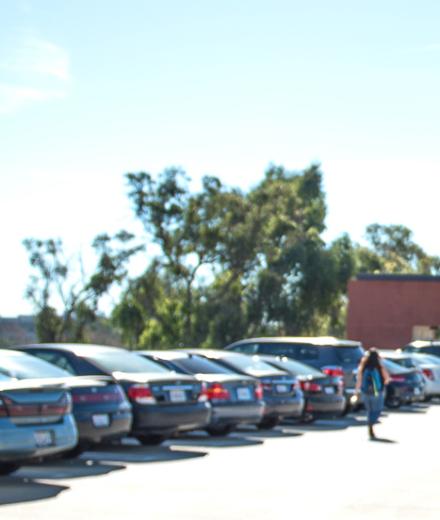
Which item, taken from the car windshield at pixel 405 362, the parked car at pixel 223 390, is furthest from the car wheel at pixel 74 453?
the car windshield at pixel 405 362

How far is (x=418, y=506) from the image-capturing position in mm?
11133

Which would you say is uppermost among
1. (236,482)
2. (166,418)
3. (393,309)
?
(393,309)

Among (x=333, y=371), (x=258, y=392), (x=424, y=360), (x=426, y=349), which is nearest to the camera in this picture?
(x=258, y=392)

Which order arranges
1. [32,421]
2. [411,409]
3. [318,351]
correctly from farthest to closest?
[411,409]
[318,351]
[32,421]

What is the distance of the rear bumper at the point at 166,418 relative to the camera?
51.4 ft

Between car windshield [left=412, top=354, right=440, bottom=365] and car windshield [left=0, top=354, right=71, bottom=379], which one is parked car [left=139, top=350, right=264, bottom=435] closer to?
car windshield [left=0, top=354, right=71, bottom=379]

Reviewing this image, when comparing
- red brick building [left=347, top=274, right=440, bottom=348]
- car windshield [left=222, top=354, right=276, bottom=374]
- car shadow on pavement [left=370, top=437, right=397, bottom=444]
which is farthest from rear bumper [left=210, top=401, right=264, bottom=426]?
red brick building [left=347, top=274, right=440, bottom=348]

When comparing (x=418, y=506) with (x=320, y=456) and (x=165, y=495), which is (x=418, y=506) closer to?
(x=165, y=495)

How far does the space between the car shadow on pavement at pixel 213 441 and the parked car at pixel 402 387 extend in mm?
10545

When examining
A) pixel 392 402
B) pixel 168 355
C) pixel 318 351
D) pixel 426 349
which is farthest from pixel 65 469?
pixel 426 349

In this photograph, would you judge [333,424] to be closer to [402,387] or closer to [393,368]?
[402,387]

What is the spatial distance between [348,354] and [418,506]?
46.3 ft

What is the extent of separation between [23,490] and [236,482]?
233 cm

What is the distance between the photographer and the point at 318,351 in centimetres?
2497
